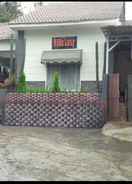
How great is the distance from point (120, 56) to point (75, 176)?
39.1 feet

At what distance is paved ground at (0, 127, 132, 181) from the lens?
269 inches

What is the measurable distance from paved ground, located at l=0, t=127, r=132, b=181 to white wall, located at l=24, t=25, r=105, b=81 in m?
6.84

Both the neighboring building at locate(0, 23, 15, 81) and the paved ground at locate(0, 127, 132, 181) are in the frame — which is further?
the neighboring building at locate(0, 23, 15, 81)

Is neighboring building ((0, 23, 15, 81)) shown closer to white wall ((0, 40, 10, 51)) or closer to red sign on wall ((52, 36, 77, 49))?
white wall ((0, 40, 10, 51))

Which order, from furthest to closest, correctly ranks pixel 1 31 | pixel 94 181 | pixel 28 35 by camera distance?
pixel 1 31 → pixel 28 35 → pixel 94 181

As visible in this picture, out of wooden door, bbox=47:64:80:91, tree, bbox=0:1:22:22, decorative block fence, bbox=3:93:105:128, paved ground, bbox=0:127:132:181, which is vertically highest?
tree, bbox=0:1:22:22

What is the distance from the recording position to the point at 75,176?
266 inches

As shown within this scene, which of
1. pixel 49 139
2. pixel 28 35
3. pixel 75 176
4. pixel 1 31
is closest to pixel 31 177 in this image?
pixel 75 176

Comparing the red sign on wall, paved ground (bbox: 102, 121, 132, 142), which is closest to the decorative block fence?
paved ground (bbox: 102, 121, 132, 142)

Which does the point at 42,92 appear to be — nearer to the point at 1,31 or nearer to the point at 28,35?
the point at 28,35

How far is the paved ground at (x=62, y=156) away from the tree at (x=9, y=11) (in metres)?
27.5

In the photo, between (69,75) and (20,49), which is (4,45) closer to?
(20,49)

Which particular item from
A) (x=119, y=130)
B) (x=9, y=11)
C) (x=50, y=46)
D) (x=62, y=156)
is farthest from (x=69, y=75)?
(x=9, y=11)

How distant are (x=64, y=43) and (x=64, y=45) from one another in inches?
4.3
